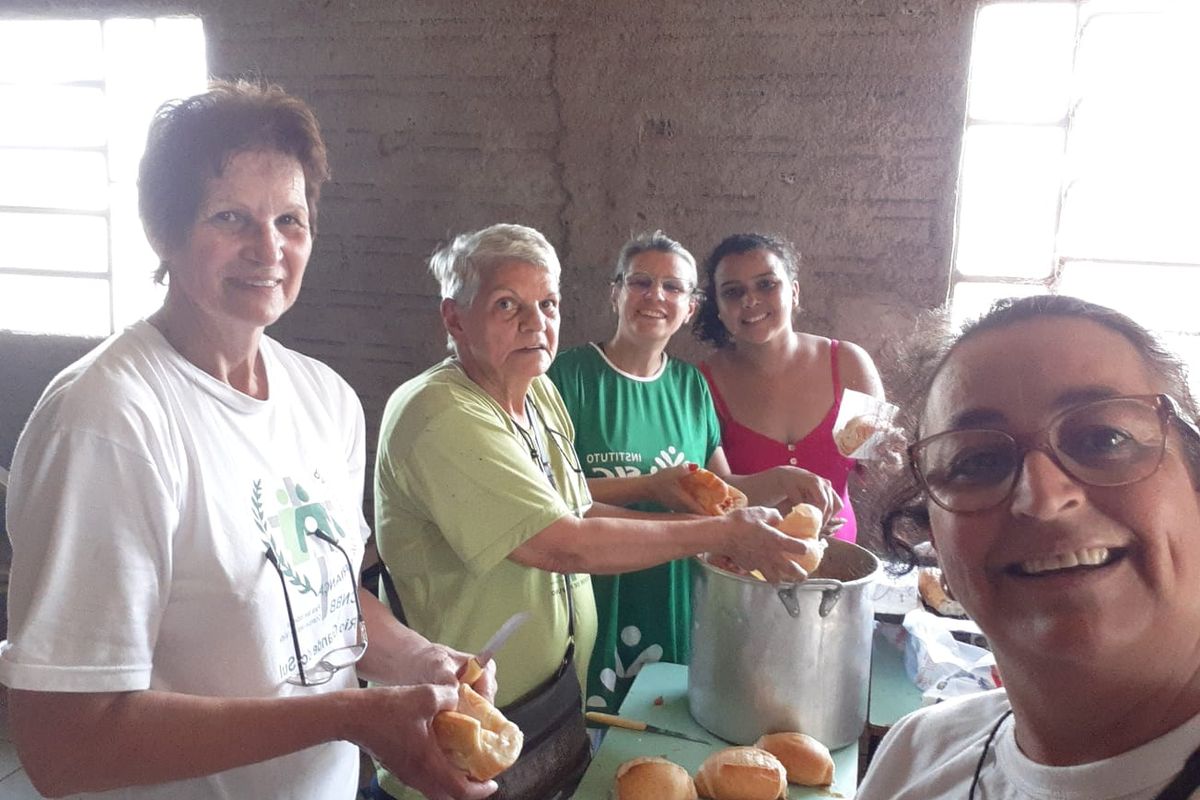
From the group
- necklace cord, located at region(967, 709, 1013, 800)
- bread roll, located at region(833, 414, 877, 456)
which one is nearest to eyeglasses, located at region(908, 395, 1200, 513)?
necklace cord, located at region(967, 709, 1013, 800)

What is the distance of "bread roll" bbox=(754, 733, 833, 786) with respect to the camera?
5.30 feet

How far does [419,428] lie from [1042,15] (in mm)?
3102

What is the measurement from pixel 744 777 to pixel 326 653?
2.64ft

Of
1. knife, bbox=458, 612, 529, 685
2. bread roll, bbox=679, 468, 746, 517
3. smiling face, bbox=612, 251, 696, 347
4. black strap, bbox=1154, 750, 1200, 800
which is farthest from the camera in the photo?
smiling face, bbox=612, 251, 696, 347

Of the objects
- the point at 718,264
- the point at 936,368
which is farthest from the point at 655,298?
the point at 936,368

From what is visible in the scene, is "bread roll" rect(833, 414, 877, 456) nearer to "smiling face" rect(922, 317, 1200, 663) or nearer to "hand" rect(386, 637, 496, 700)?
"hand" rect(386, 637, 496, 700)

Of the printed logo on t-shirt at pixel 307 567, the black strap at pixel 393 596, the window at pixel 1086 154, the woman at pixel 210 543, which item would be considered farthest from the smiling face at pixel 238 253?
the window at pixel 1086 154

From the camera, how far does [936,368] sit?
1.09 m

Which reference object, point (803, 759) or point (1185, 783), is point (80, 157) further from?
point (1185, 783)

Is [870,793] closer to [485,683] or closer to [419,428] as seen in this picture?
[485,683]

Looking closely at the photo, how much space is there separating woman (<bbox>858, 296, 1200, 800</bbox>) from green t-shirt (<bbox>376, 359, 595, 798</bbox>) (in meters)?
0.97

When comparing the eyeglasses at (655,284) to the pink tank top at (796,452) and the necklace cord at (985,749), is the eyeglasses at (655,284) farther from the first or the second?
the necklace cord at (985,749)

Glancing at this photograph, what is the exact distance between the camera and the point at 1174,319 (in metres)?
3.44

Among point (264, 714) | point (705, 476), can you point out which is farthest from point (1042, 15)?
point (264, 714)
